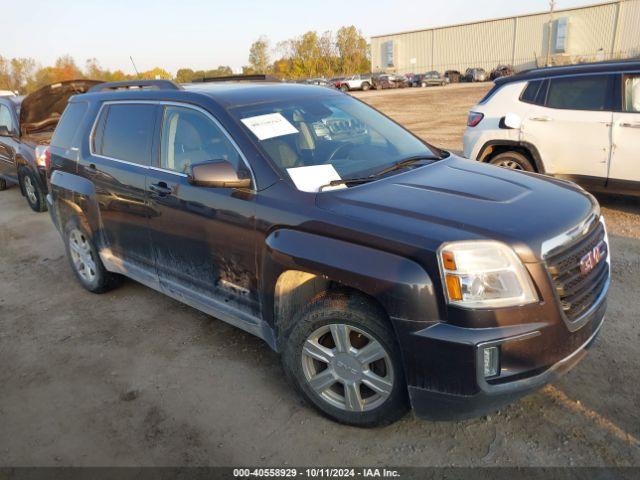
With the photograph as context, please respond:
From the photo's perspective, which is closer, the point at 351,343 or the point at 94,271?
the point at 351,343

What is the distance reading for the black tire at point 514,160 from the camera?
262 inches

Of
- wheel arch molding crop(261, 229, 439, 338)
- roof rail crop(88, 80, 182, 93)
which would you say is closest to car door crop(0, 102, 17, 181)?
roof rail crop(88, 80, 182, 93)

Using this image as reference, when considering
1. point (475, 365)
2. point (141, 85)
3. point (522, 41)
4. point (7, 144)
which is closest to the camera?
point (475, 365)

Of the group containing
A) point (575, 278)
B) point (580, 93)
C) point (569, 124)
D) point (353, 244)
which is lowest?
point (575, 278)

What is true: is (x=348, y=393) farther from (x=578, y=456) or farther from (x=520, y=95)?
(x=520, y=95)

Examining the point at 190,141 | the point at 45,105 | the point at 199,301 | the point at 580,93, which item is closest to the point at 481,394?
the point at 199,301

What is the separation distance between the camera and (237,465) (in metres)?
2.66

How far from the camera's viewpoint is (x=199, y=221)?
131 inches

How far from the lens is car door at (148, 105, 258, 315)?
312 cm

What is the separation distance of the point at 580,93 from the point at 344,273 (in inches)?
203

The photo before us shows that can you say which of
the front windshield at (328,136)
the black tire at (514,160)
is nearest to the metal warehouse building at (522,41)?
the black tire at (514,160)

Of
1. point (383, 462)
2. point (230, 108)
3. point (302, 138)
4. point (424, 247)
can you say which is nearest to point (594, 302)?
point (424, 247)

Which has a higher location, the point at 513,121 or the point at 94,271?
the point at 513,121

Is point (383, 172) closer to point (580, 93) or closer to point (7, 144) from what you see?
point (580, 93)
